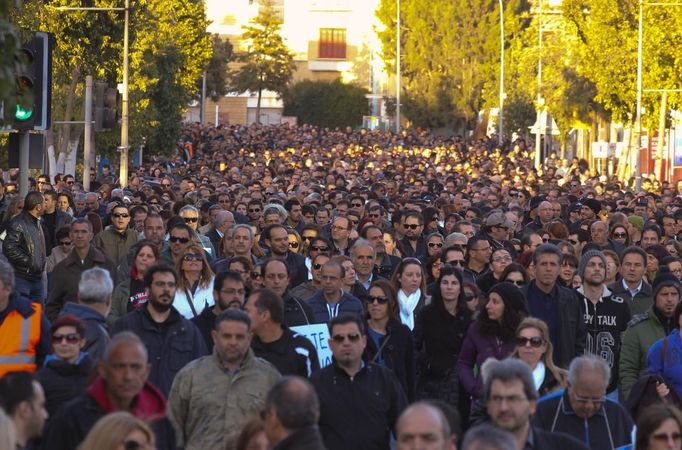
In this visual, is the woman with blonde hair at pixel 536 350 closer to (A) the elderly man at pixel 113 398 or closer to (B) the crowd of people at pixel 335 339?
(B) the crowd of people at pixel 335 339

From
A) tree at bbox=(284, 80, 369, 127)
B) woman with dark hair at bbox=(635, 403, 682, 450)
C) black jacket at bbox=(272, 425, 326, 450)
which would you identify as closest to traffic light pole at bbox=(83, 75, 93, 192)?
woman with dark hair at bbox=(635, 403, 682, 450)

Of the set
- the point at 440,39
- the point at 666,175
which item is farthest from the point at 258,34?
the point at 666,175

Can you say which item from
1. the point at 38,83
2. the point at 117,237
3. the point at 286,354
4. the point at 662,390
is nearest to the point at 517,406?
the point at 286,354

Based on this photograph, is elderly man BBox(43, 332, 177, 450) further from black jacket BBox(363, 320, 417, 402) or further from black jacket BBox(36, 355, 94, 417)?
black jacket BBox(363, 320, 417, 402)

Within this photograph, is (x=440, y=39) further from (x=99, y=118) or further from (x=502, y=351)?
(x=502, y=351)

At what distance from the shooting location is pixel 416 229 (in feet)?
63.3

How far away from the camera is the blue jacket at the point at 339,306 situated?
42.0 ft

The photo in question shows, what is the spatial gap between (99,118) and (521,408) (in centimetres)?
1876

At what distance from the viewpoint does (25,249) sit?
53.9ft

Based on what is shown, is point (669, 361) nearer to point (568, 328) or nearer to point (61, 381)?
point (568, 328)

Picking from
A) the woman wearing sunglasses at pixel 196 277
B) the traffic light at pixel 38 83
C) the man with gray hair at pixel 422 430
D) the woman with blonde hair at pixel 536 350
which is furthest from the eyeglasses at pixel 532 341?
the traffic light at pixel 38 83

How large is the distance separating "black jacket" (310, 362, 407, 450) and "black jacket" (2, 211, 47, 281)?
697 cm

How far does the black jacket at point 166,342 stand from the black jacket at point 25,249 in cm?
583

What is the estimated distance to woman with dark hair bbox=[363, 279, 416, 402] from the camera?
11.8 metres
